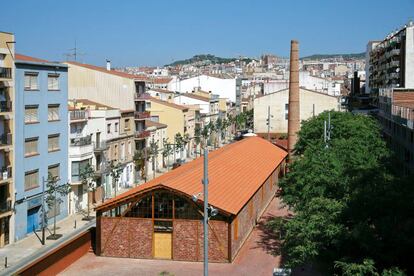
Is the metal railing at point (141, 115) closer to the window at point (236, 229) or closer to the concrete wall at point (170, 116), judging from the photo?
the concrete wall at point (170, 116)

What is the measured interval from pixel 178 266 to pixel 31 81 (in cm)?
1897

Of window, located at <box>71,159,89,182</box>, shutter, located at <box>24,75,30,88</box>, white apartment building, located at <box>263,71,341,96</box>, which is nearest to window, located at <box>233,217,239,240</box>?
shutter, located at <box>24,75,30,88</box>

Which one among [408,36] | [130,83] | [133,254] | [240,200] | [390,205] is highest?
[408,36]

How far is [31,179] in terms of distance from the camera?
41.9 metres

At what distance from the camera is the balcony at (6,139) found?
39.0 meters

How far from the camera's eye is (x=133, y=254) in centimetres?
3275

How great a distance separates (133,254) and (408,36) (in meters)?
61.1

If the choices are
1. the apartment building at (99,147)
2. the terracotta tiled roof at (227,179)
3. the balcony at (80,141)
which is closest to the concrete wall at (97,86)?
the apartment building at (99,147)

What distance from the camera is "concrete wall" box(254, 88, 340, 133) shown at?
95.1 m

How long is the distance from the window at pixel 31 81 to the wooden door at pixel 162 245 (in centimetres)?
1609

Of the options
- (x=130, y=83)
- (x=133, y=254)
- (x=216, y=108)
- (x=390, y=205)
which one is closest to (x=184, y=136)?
(x=130, y=83)

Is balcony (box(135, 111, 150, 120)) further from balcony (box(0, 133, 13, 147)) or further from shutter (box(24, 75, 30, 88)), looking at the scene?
balcony (box(0, 133, 13, 147))

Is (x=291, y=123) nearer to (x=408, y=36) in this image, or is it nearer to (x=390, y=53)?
(x=408, y=36)

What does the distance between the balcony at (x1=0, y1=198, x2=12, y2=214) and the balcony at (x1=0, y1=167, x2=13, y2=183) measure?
4.33 feet
